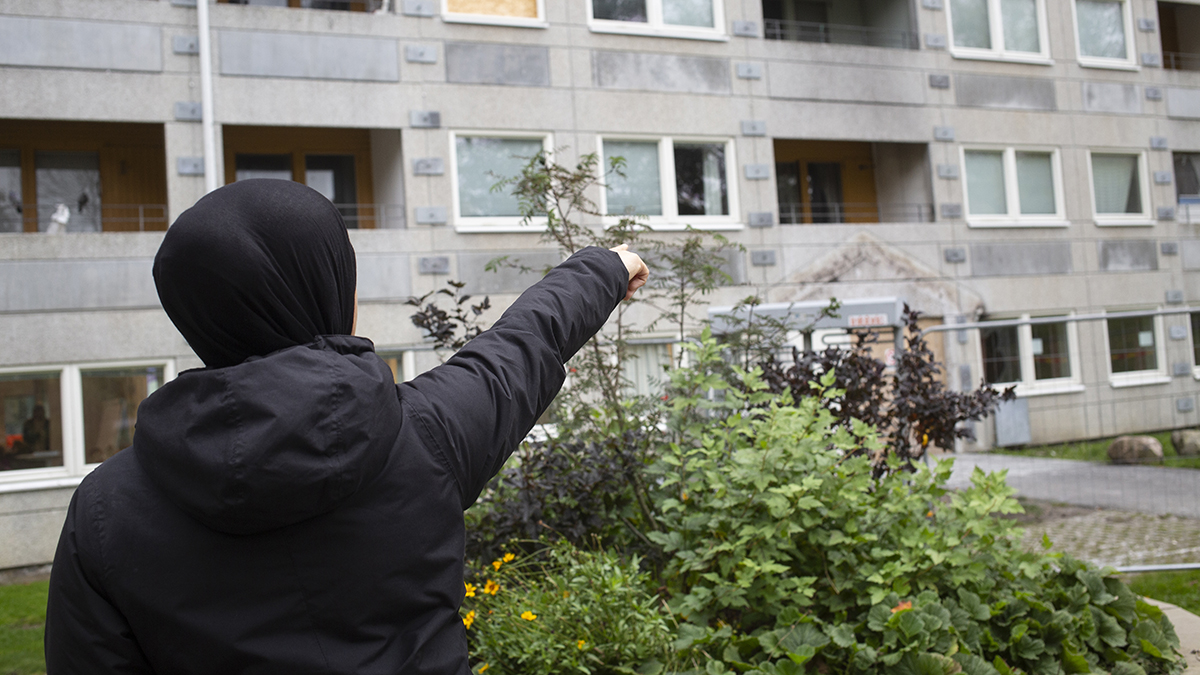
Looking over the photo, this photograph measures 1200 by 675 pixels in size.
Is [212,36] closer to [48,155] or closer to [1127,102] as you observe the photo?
[48,155]

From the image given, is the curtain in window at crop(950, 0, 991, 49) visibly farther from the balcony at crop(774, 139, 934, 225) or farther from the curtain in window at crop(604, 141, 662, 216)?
the curtain in window at crop(604, 141, 662, 216)

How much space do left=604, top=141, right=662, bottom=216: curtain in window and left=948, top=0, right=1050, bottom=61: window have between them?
19.9 ft

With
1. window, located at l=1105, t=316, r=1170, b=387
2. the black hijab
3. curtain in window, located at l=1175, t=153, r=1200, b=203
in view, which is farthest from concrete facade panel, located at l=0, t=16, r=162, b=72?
curtain in window, located at l=1175, t=153, r=1200, b=203

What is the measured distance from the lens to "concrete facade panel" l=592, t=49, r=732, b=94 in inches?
503

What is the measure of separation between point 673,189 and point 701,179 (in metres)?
0.67

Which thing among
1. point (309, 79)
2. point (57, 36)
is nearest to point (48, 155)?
point (57, 36)

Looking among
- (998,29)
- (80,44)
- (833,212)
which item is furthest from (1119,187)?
(80,44)

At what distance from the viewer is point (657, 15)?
43.5 feet

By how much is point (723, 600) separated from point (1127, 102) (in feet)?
56.5

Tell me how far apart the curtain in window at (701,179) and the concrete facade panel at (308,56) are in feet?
14.9

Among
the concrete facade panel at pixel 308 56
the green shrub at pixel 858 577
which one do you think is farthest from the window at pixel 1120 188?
the green shrub at pixel 858 577

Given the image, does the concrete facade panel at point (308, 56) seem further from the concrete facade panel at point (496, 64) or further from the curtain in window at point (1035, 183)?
the curtain in window at point (1035, 183)

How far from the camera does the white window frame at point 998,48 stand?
15.0 meters

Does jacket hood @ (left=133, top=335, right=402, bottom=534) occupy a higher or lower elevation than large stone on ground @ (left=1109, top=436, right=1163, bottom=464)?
higher
